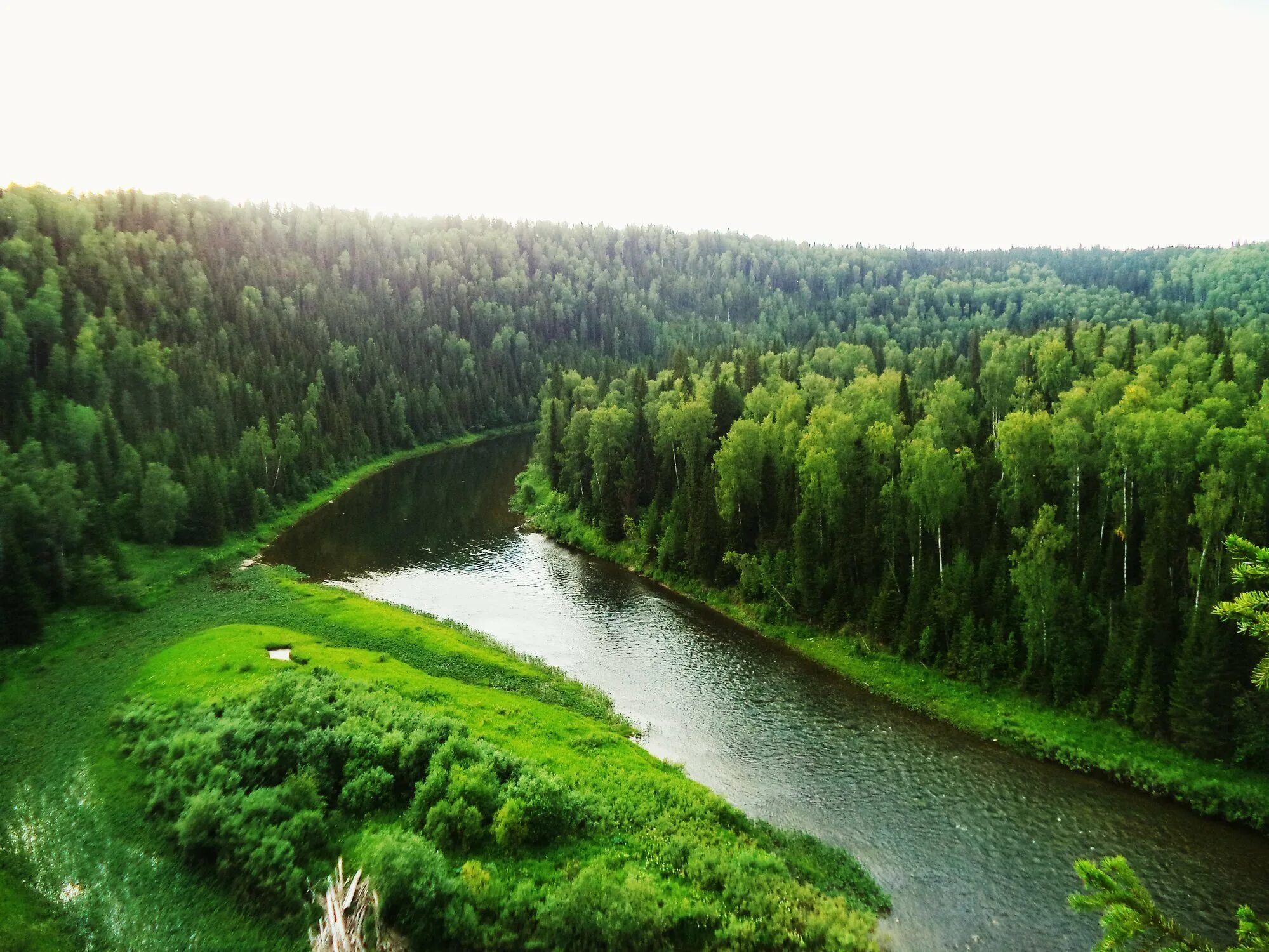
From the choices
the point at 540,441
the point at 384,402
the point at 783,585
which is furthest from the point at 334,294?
the point at 783,585

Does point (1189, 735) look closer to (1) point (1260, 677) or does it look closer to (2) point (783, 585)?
(2) point (783, 585)

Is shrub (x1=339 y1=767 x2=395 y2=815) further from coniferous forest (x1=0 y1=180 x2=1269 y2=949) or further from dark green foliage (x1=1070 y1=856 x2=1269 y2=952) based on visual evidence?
dark green foliage (x1=1070 y1=856 x2=1269 y2=952)

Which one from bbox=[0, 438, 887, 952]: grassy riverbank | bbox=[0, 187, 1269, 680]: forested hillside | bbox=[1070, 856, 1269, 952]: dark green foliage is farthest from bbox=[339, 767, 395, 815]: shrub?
bbox=[0, 187, 1269, 680]: forested hillside

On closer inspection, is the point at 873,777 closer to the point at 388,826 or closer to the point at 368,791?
the point at 388,826

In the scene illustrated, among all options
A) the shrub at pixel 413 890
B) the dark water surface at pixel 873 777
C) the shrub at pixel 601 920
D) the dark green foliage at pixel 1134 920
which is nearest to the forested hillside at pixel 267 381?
the dark water surface at pixel 873 777

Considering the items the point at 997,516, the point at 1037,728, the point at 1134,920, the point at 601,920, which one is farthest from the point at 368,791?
the point at 997,516
